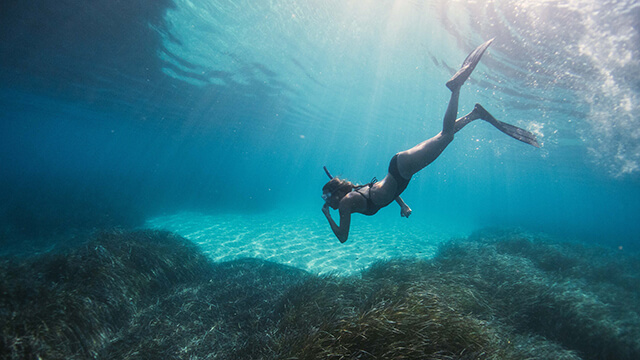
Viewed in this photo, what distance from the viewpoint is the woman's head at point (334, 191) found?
15.5ft

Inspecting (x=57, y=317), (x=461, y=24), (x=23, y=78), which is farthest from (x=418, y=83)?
(x=23, y=78)

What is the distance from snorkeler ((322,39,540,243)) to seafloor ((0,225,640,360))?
1667mm

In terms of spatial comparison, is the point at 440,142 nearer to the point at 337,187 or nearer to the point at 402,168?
the point at 402,168

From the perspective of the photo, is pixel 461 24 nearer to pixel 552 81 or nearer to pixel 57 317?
pixel 552 81

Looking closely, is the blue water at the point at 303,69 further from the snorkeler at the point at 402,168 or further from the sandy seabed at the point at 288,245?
the snorkeler at the point at 402,168

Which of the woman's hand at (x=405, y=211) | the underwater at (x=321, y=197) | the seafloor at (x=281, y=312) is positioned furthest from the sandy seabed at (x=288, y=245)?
the woman's hand at (x=405, y=211)

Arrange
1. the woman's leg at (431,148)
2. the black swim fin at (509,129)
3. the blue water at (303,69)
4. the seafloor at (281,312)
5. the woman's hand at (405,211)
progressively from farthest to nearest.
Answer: the blue water at (303,69), the woman's hand at (405,211), the black swim fin at (509,129), the woman's leg at (431,148), the seafloor at (281,312)


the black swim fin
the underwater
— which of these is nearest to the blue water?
the underwater

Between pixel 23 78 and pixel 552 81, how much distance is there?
119ft

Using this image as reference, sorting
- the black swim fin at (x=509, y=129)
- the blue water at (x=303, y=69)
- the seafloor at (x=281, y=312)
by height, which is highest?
the blue water at (x=303, y=69)

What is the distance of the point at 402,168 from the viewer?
443cm

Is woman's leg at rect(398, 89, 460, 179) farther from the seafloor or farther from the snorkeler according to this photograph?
the seafloor

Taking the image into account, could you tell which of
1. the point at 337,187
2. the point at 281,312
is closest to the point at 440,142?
the point at 337,187

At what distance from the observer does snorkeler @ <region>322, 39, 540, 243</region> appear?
4277 millimetres
